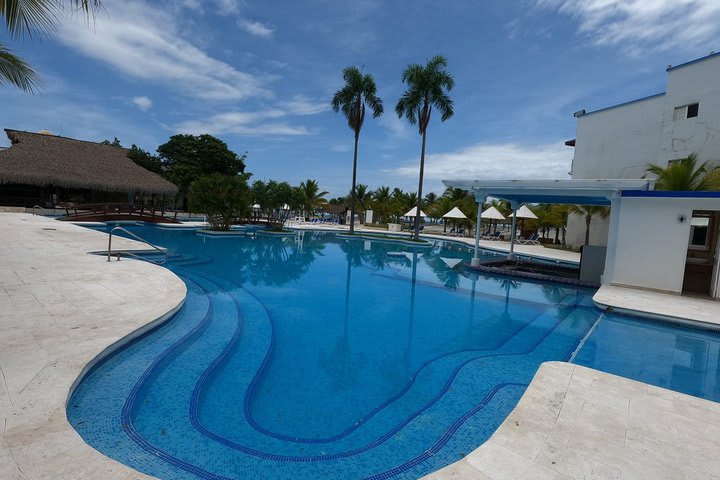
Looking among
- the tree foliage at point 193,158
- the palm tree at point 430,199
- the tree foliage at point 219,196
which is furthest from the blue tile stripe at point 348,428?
the palm tree at point 430,199

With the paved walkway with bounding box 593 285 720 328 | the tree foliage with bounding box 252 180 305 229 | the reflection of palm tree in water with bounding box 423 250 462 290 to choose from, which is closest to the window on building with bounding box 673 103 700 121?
the paved walkway with bounding box 593 285 720 328

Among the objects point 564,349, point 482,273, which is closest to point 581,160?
point 482,273

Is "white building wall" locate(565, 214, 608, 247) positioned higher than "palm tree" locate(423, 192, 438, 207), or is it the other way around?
"palm tree" locate(423, 192, 438, 207)

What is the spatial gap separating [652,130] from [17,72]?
78.7 ft

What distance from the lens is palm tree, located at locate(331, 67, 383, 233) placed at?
2294cm

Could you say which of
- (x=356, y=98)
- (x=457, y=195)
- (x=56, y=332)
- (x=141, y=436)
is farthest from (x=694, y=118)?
(x=56, y=332)

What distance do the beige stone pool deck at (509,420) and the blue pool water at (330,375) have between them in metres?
0.37

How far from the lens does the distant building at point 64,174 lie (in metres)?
23.4

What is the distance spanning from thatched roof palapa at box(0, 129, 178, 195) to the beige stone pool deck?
2468 cm

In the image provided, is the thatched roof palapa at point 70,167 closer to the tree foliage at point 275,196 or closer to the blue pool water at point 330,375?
the tree foliage at point 275,196

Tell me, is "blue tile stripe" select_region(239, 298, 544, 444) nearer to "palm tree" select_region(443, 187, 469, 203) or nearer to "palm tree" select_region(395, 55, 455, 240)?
"palm tree" select_region(395, 55, 455, 240)

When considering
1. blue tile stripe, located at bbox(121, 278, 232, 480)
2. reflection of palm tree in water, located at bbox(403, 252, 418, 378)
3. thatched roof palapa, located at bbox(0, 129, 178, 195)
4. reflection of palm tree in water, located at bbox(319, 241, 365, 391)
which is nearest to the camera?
blue tile stripe, located at bbox(121, 278, 232, 480)

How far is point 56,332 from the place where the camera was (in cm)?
407

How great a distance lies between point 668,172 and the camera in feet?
46.9
